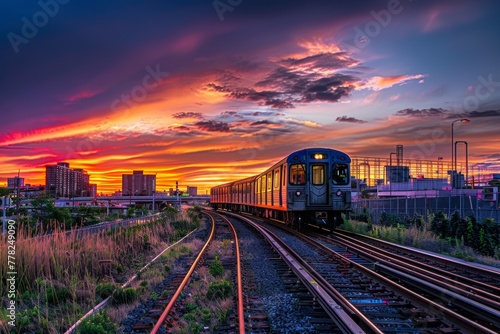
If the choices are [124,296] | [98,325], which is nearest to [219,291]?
[124,296]

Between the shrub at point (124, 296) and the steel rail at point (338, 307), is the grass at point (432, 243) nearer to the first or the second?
the steel rail at point (338, 307)

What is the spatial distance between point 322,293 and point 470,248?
1217 centimetres

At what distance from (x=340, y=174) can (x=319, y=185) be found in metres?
1.19

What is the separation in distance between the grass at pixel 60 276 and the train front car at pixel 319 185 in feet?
33.0

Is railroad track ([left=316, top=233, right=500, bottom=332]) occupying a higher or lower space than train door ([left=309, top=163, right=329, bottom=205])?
lower

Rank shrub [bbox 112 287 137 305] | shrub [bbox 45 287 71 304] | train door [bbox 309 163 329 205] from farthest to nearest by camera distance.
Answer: train door [bbox 309 163 329 205] → shrub [bbox 112 287 137 305] → shrub [bbox 45 287 71 304]

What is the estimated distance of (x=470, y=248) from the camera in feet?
59.1

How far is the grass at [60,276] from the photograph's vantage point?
740 cm

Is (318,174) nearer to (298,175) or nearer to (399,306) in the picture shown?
(298,175)

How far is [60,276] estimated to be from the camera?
9.94m

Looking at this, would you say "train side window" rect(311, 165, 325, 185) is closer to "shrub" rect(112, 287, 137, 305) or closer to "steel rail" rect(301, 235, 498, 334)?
"steel rail" rect(301, 235, 498, 334)

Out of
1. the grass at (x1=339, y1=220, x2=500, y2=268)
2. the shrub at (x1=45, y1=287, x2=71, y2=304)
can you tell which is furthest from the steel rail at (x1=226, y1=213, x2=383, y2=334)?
the grass at (x1=339, y1=220, x2=500, y2=268)

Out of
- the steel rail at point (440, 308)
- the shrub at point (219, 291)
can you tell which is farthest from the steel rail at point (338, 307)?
the shrub at point (219, 291)

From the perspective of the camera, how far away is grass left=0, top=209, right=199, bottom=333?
740 cm
